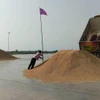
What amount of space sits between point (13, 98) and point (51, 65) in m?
5.11

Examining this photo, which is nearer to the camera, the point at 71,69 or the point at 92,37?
the point at 71,69

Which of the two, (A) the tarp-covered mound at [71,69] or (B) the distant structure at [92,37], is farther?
(B) the distant structure at [92,37]

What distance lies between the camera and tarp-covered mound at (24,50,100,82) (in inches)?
325

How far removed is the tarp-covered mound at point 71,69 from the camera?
8.27 metres

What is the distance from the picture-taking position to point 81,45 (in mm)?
15500

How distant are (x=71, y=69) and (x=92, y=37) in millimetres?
8679

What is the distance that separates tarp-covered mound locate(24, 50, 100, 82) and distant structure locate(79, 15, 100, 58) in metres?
4.52

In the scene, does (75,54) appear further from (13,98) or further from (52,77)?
(13,98)

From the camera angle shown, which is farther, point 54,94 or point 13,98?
point 54,94

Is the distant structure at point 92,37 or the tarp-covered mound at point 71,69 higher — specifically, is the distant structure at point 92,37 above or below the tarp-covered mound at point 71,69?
above

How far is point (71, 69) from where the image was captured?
9164 millimetres

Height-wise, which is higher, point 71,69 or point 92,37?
point 92,37

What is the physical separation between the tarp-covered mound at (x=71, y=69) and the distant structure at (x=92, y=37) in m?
4.52

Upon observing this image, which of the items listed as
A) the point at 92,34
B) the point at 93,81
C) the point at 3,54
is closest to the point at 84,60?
the point at 93,81
